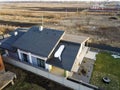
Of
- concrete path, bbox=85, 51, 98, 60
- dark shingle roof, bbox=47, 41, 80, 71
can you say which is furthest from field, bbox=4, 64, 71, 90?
concrete path, bbox=85, 51, 98, 60

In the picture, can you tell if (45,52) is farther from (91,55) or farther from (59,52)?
(91,55)

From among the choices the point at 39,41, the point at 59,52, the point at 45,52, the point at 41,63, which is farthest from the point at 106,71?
the point at 39,41

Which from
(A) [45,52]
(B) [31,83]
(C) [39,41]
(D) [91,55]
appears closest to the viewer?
(B) [31,83]

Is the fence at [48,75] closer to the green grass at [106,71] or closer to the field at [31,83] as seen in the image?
the field at [31,83]

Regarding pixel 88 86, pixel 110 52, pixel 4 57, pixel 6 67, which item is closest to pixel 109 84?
pixel 88 86

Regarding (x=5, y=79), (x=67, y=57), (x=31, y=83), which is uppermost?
(x=67, y=57)

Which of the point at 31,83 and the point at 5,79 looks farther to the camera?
the point at 31,83

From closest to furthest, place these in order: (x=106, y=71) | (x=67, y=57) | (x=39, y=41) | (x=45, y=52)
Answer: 1. (x=67, y=57)
2. (x=45, y=52)
3. (x=106, y=71)
4. (x=39, y=41)

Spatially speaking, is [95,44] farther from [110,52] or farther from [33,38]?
[33,38]
